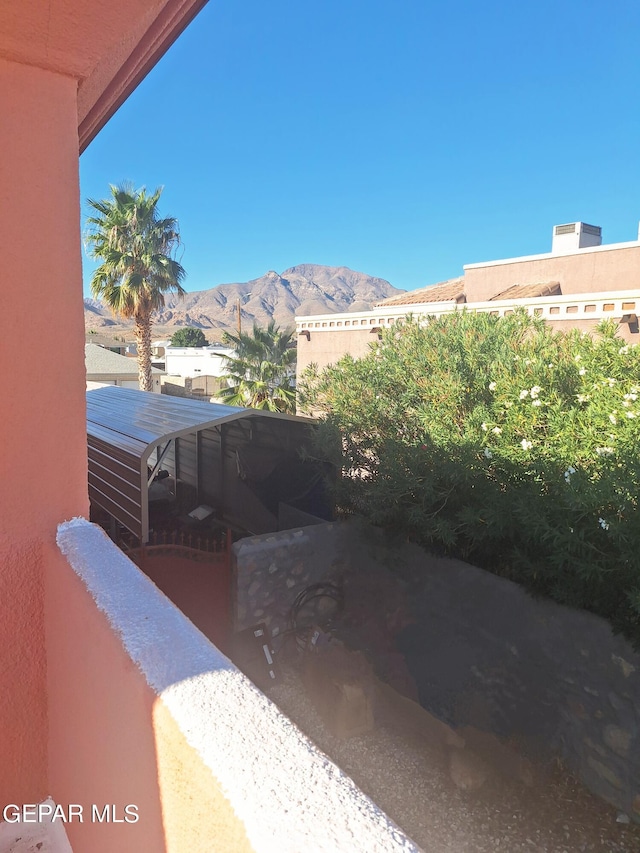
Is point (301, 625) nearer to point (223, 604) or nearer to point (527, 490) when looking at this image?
point (223, 604)

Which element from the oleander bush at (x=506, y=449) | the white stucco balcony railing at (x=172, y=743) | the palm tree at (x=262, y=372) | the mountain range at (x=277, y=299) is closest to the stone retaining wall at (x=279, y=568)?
the oleander bush at (x=506, y=449)

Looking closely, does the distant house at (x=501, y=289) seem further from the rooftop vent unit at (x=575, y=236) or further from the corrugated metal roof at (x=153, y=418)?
the corrugated metal roof at (x=153, y=418)

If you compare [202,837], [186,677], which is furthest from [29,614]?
[202,837]

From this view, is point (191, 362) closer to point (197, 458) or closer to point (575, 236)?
point (197, 458)

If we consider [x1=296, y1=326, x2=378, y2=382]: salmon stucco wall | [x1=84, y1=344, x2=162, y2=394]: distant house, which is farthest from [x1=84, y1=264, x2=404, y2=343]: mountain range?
[x1=296, y1=326, x2=378, y2=382]: salmon stucco wall

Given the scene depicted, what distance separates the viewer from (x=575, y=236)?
18.6 metres

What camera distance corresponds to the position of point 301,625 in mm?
7926

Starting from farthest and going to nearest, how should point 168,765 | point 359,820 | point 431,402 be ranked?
point 431,402 < point 168,765 < point 359,820

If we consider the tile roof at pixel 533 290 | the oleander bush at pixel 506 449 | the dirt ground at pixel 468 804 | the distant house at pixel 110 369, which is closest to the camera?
the dirt ground at pixel 468 804

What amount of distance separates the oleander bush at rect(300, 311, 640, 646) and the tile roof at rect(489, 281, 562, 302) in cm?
680

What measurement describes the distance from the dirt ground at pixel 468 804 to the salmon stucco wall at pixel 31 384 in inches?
133

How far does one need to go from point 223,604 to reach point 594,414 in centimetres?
512

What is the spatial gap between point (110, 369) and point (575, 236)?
18.2 m

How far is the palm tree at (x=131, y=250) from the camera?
1797 cm
